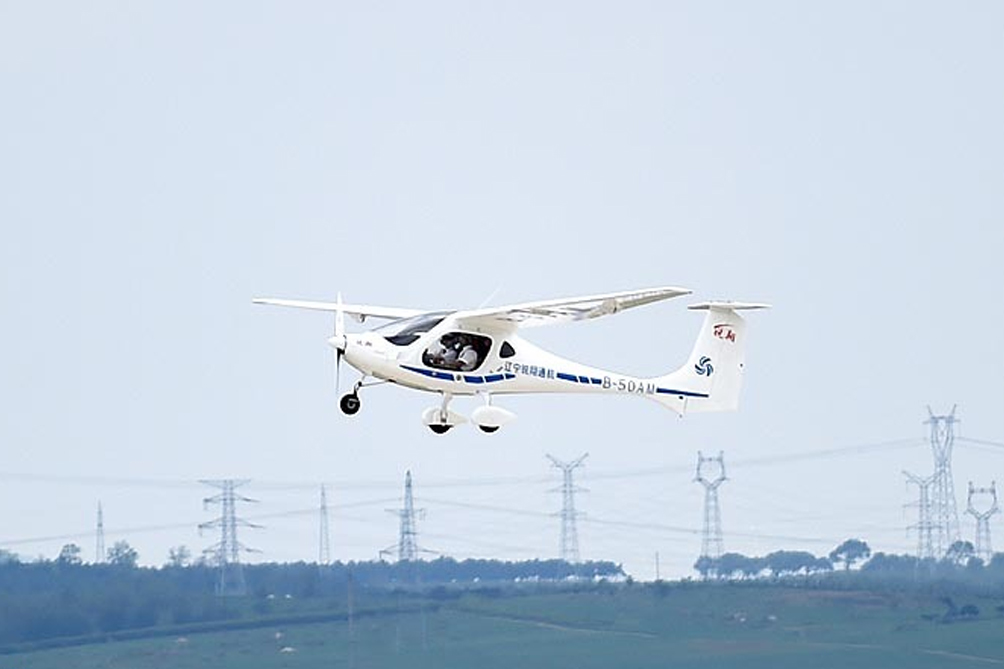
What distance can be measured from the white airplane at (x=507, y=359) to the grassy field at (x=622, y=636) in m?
71.6

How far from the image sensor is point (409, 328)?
195 ft

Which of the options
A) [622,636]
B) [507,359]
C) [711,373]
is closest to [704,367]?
[711,373]

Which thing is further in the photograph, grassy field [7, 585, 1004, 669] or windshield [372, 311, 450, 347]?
grassy field [7, 585, 1004, 669]

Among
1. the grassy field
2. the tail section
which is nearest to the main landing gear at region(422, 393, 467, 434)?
the tail section

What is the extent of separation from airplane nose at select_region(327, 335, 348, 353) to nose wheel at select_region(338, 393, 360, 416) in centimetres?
97

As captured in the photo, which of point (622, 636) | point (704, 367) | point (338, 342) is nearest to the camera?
point (338, 342)

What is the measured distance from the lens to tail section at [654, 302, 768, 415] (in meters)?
64.8

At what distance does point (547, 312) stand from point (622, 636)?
82.6 meters

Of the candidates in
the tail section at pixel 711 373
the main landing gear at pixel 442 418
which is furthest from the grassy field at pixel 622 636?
the main landing gear at pixel 442 418

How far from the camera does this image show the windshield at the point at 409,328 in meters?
58.8

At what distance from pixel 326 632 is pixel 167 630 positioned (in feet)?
32.9

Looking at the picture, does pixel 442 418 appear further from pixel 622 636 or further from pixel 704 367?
pixel 622 636

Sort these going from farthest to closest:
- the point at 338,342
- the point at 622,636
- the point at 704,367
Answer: the point at 622,636
the point at 704,367
the point at 338,342

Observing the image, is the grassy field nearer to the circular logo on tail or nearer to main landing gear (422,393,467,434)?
the circular logo on tail
